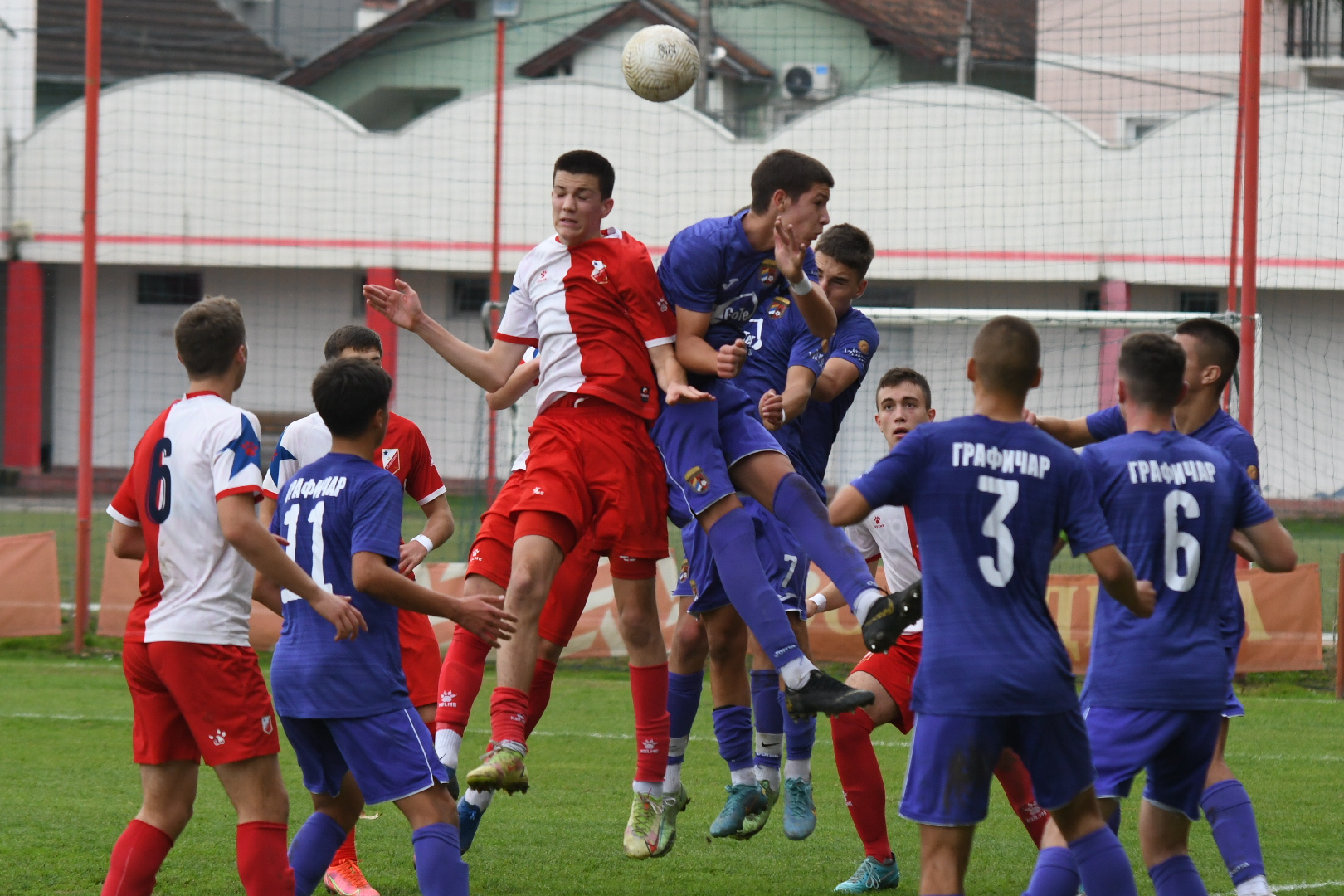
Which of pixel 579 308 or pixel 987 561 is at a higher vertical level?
pixel 579 308

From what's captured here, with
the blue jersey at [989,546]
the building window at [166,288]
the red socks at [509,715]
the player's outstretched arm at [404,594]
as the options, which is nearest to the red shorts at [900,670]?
the red socks at [509,715]

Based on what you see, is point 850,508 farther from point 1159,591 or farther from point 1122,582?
point 1159,591

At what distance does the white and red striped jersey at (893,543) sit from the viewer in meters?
6.57

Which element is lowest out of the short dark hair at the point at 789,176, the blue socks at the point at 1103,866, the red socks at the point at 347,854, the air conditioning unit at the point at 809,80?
the red socks at the point at 347,854

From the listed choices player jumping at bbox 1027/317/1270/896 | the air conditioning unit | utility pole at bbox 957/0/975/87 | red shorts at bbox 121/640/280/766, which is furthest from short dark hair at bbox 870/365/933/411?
the air conditioning unit

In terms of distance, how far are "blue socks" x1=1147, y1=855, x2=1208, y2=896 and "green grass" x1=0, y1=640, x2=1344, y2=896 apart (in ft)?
4.14

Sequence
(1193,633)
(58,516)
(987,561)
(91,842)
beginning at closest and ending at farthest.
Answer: (987,561) → (1193,633) → (91,842) → (58,516)

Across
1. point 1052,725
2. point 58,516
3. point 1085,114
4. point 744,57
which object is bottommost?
point 58,516

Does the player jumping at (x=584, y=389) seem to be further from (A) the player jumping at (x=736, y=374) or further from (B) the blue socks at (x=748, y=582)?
(B) the blue socks at (x=748, y=582)

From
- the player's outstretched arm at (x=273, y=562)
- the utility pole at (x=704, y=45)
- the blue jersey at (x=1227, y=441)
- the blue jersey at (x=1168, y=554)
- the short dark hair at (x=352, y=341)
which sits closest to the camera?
the player's outstretched arm at (x=273, y=562)

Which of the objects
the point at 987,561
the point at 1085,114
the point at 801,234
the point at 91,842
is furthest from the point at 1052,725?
the point at 1085,114

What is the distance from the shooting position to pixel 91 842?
647cm

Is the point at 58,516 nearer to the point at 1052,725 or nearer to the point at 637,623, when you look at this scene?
the point at 637,623

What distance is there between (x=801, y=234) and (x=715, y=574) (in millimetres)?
1793
